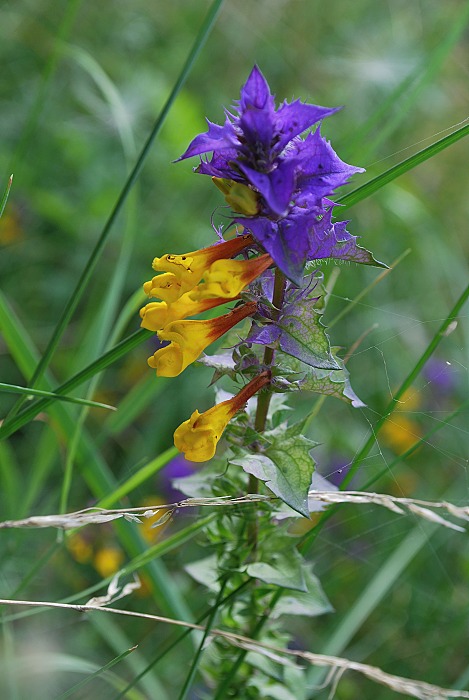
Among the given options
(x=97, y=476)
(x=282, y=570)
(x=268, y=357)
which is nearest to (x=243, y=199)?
(x=268, y=357)

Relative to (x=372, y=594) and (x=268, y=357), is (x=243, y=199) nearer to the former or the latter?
(x=268, y=357)

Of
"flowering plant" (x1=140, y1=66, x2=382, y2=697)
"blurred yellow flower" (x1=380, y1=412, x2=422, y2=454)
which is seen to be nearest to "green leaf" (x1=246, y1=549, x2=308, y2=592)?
"flowering plant" (x1=140, y1=66, x2=382, y2=697)

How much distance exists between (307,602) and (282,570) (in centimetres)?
11

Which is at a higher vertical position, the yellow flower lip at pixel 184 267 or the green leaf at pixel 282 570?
the yellow flower lip at pixel 184 267

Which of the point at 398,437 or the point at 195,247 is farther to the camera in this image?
the point at 398,437

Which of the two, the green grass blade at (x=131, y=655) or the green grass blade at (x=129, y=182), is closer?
the green grass blade at (x=129, y=182)

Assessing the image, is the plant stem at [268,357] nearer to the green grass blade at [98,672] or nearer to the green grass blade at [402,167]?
the green grass blade at [402,167]

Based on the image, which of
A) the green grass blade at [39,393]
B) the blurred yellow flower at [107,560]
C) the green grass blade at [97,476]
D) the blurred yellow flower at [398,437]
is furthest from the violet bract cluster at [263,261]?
the blurred yellow flower at [398,437]

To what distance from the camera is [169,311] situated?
61 centimetres

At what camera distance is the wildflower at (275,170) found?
0.55 metres

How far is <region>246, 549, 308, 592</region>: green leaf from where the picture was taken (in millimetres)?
703

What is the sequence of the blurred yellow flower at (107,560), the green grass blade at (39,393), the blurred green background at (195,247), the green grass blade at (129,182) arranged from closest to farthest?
1. the green grass blade at (39,393)
2. the green grass blade at (129,182)
3. the blurred green background at (195,247)
4. the blurred yellow flower at (107,560)

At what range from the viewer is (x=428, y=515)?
684 millimetres

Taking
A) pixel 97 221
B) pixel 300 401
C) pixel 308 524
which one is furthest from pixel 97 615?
pixel 97 221
